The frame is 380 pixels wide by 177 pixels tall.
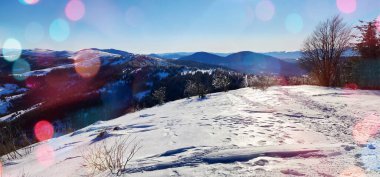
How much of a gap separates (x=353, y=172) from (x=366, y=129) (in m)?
3.28

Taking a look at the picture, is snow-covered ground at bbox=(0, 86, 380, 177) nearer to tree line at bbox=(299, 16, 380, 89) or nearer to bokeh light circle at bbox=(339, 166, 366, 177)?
bokeh light circle at bbox=(339, 166, 366, 177)

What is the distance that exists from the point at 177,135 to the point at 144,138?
81cm

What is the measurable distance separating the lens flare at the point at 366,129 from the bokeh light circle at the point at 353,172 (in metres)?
1.76

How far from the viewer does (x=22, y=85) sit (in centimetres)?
19138

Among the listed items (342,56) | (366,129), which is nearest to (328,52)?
(342,56)

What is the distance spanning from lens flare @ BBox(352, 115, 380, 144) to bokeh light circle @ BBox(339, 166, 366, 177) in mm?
1762

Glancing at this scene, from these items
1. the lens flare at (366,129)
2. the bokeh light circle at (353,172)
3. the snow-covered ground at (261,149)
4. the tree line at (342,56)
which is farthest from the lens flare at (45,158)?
the tree line at (342,56)

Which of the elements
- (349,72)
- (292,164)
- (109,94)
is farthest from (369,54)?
(109,94)

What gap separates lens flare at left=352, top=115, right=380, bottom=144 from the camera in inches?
217

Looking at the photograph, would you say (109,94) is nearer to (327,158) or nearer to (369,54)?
(369,54)

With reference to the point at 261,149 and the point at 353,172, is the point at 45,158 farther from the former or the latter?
the point at 353,172

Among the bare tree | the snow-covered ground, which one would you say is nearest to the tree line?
the bare tree

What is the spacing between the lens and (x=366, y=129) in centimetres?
630

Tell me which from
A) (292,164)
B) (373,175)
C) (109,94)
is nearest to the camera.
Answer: (373,175)
